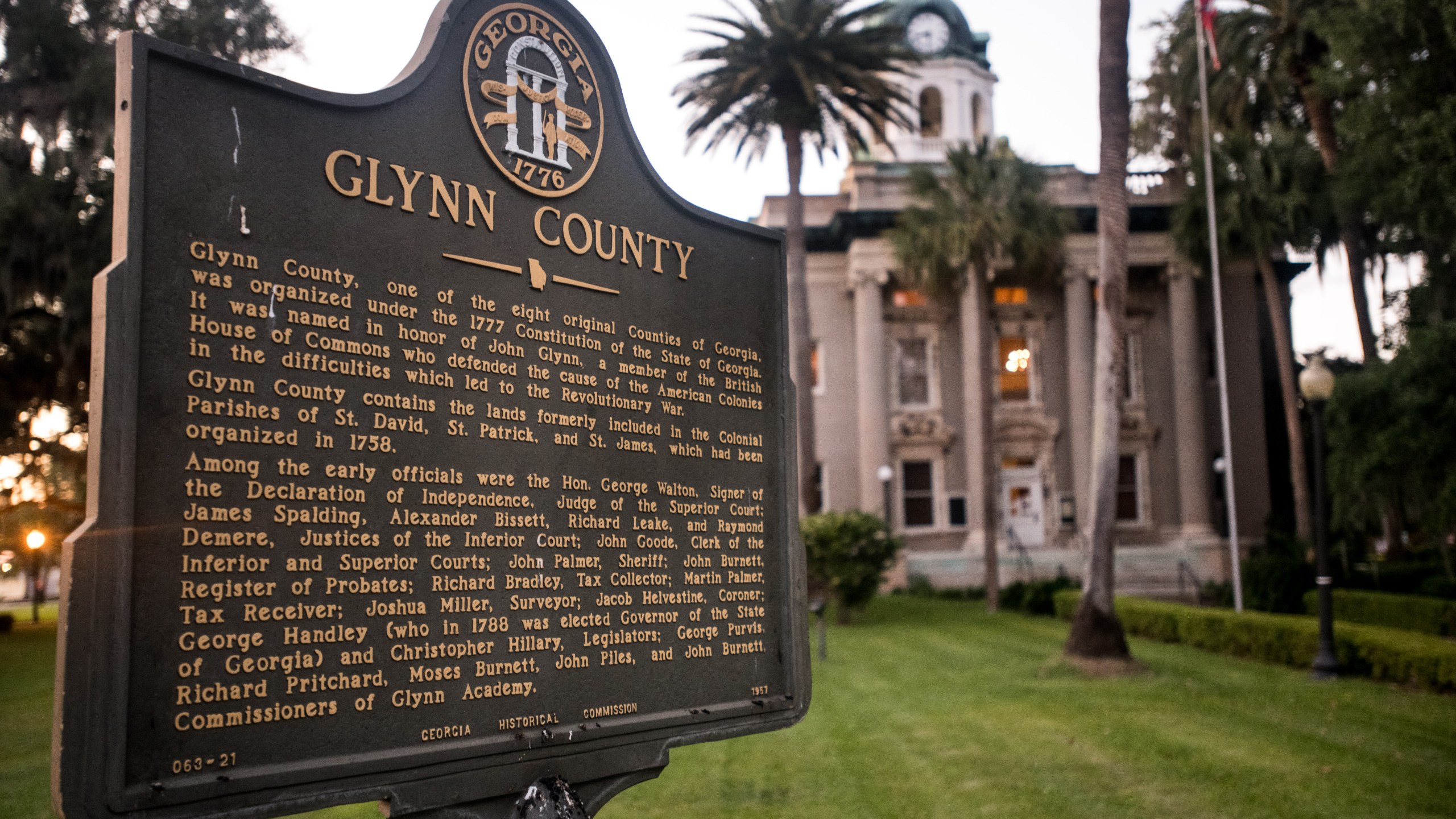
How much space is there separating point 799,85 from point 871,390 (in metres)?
10.5

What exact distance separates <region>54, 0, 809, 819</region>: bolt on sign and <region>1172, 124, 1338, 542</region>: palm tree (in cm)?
2703

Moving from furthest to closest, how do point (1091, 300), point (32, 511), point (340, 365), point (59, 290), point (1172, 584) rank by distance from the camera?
1. point (1091, 300)
2. point (1172, 584)
3. point (32, 511)
4. point (59, 290)
5. point (340, 365)

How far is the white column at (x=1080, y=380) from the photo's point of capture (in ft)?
107

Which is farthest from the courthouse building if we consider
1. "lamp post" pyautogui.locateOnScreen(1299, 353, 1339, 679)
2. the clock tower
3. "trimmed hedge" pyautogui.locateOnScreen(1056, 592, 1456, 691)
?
"lamp post" pyautogui.locateOnScreen(1299, 353, 1339, 679)

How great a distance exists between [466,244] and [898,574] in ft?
94.6

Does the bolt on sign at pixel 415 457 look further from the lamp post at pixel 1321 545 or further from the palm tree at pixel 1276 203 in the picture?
the palm tree at pixel 1276 203

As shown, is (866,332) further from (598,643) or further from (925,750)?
(598,643)

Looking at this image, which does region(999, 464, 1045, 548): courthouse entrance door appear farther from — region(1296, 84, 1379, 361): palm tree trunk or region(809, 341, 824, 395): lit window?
region(1296, 84, 1379, 361): palm tree trunk

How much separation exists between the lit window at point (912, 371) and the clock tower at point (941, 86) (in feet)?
28.1

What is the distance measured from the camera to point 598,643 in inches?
153

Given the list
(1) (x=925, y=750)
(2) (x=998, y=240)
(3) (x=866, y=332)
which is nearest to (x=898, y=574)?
(3) (x=866, y=332)

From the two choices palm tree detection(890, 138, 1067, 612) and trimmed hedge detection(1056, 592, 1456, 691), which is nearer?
trimmed hedge detection(1056, 592, 1456, 691)

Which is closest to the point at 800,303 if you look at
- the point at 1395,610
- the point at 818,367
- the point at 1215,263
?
the point at 818,367

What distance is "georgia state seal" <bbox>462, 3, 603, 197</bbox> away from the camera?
3.86 m
